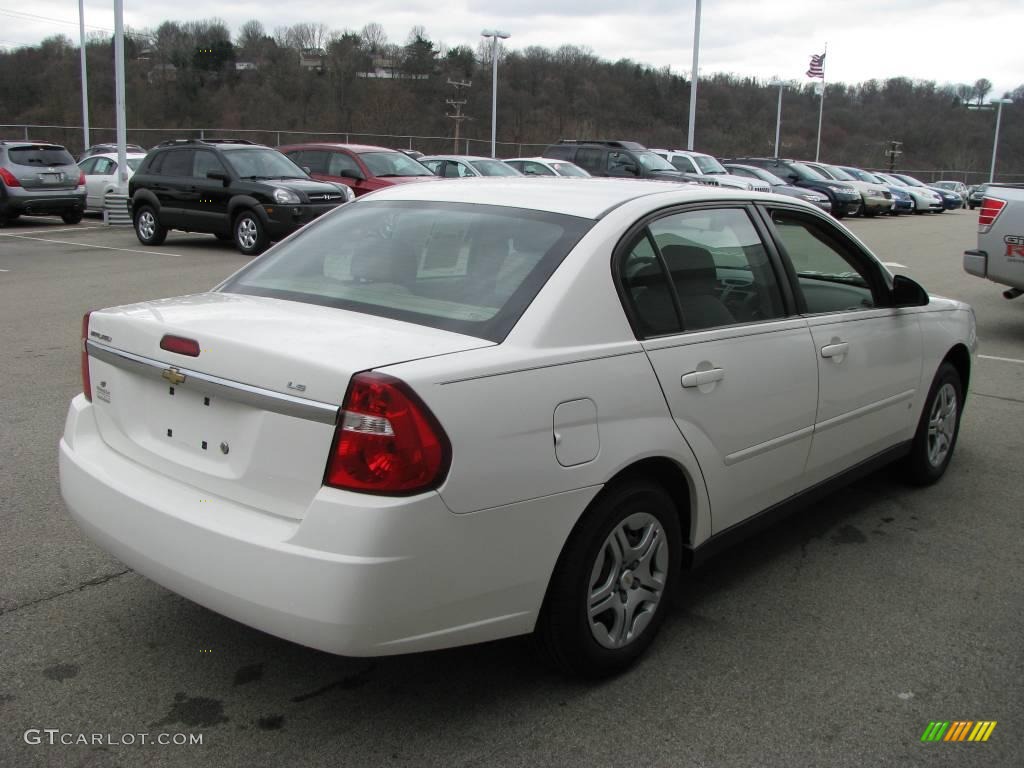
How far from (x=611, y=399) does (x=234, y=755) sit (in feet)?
4.90

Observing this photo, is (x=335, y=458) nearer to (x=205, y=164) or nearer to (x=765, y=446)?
(x=765, y=446)

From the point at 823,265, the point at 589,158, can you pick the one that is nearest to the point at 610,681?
the point at 823,265

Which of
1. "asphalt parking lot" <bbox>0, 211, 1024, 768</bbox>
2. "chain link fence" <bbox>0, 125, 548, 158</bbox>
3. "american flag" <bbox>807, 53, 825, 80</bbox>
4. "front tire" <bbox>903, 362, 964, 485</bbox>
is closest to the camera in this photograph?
"asphalt parking lot" <bbox>0, 211, 1024, 768</bbox>

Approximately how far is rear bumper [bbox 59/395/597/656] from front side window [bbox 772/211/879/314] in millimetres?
1907

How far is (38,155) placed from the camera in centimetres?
2095

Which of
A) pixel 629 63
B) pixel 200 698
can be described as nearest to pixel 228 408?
pixel 200 698

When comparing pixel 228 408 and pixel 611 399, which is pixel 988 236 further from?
pixel 228 408

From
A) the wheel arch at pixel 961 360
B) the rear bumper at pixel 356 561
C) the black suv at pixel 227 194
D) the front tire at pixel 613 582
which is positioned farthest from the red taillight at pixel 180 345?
the black suv at pixel 227 194

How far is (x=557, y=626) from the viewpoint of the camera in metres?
2.97

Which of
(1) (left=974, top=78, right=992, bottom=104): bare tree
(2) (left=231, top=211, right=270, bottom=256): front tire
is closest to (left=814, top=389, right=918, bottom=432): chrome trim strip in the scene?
(2) (left=231, top=211, right=270, bottom=256): front tire

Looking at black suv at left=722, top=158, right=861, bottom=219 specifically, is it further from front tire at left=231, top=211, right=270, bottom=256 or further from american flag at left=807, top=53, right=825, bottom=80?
front tire at left=231, top=211, right=270, bottom=256

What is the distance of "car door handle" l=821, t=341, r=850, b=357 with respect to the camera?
407cm

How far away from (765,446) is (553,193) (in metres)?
1.26

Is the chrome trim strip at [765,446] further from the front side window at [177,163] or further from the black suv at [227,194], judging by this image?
the front side window at [177,163]
